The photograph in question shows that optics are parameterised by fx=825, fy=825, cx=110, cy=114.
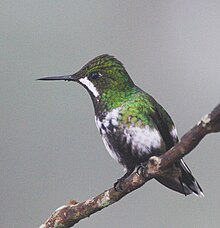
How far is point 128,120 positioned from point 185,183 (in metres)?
0.22

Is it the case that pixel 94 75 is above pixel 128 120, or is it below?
above

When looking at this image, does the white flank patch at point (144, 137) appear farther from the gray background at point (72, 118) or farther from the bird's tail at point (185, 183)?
the gray background at point (72, 118)

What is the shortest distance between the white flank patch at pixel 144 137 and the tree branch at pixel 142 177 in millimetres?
246

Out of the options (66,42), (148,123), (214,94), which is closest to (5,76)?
(66,42)

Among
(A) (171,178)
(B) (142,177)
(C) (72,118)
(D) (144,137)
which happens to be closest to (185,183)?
(A) (171,178)

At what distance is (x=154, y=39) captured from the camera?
25.2ft

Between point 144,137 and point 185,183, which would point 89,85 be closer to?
point 144,137

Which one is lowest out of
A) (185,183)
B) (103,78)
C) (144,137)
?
(185,183)

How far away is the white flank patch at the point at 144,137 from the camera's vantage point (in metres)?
2.17

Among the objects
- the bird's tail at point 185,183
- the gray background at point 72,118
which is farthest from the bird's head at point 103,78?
the gray background at point 72,118

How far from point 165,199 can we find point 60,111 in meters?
0.95

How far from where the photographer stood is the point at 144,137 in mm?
2174

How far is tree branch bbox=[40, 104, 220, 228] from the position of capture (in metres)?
1.61

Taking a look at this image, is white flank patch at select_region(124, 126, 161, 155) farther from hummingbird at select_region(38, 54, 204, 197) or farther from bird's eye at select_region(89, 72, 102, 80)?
bird's eye at select_region(89, 72, 102, 80)
